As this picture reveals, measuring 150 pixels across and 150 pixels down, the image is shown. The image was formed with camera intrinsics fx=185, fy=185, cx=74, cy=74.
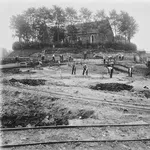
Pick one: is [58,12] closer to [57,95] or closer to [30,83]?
[30,83]

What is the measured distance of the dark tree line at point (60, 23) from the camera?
46.8 m

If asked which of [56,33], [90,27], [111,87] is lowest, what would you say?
[111,87]

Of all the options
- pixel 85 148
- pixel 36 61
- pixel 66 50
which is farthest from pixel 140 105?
pixel 66 50

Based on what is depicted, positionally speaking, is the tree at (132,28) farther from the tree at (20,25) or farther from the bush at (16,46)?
the bush at (16,46)

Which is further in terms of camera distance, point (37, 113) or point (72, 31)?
point (72, 31)

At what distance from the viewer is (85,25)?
48781 millimetres

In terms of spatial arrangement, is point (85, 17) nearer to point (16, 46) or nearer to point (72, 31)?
point (72, 31)

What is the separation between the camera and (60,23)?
162 feet

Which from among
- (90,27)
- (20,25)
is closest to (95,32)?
(90,27)

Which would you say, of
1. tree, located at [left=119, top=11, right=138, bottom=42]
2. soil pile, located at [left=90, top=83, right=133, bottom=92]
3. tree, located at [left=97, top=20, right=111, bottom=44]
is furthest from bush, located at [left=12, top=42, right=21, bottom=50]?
soil pile, located at [left=90, top=83, right=133, bottom=92]

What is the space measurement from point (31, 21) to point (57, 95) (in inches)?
1611

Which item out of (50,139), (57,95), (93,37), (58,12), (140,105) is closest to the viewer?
(50,139)

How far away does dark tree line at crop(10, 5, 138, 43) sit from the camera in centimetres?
4675

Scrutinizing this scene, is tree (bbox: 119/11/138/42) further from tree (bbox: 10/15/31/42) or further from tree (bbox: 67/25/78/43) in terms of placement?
tree (bbox: 10/15/31/42)
